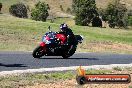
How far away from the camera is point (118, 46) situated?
44.3 metres

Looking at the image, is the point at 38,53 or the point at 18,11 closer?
the point at 38,53

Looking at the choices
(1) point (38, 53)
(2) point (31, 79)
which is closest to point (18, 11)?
(1) point (38, 53)

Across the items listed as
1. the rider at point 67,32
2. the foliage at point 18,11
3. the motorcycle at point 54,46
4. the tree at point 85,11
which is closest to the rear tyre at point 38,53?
the motorcycle at point 54,46

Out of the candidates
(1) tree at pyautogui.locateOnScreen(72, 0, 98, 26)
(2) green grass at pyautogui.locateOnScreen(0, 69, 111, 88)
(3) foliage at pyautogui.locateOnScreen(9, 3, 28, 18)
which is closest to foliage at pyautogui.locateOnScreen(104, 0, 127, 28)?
(1) tree at pyautogui.locateOnScreen(72, 0, 98, 26)

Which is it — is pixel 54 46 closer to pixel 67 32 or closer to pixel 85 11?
pixel 67 32

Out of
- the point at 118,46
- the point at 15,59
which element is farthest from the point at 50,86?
the point at 118,46

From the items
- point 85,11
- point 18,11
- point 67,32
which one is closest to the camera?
point 67,32

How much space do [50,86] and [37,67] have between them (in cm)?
414

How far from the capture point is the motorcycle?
20531 millimetres

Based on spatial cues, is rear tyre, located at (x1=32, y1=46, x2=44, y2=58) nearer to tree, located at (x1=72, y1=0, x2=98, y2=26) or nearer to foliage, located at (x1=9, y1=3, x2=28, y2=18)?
tree, located at (x1=72, y1=0, x2=98, y2=26)

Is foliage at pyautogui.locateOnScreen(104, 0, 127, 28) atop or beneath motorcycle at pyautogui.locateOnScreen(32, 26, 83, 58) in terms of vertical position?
beneath

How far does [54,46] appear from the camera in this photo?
2109cm

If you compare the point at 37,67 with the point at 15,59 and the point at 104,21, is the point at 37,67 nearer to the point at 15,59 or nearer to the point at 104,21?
the point at 15,59

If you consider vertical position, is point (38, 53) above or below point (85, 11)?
above
